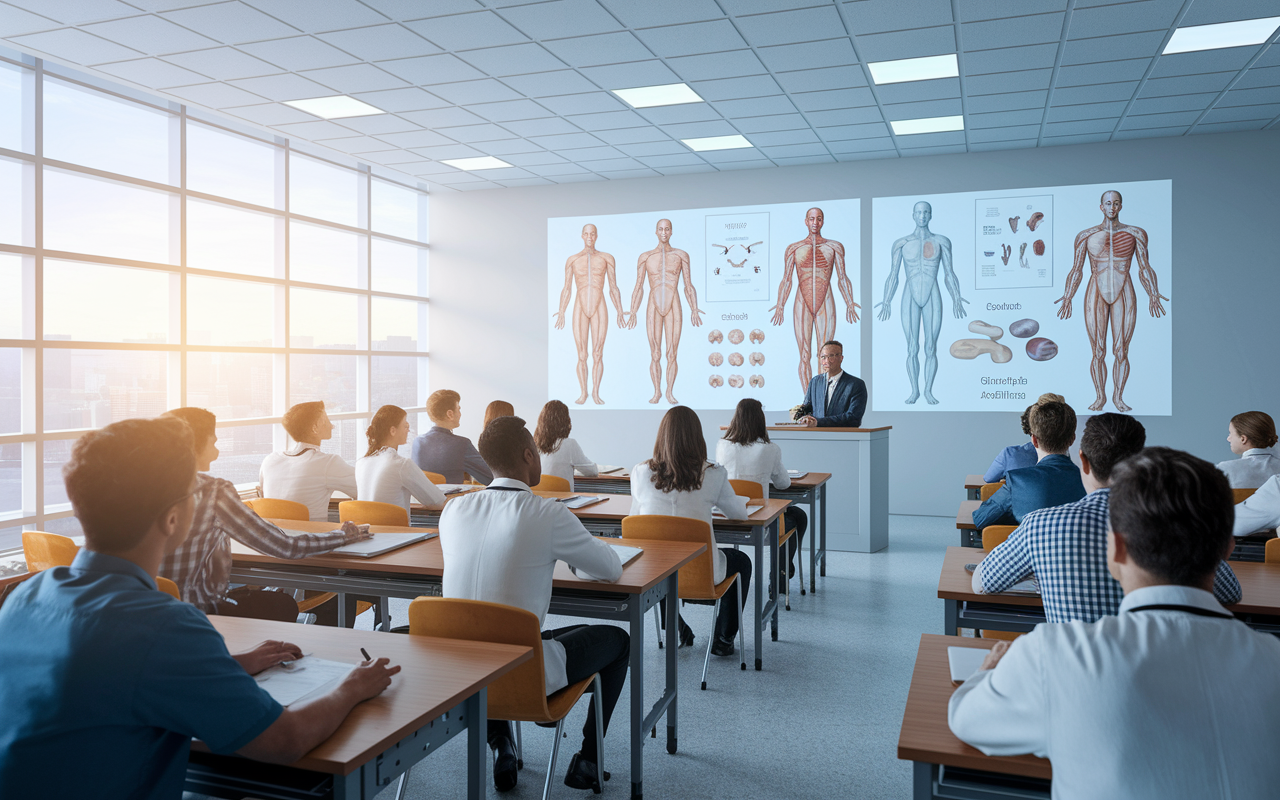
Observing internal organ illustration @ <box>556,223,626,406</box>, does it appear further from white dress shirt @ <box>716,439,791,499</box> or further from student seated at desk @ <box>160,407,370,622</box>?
student seated at desk @ <box>160,407,370,622</box>

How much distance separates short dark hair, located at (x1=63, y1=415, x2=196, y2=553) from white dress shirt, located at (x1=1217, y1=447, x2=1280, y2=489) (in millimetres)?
4612

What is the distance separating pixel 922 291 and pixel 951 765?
23.6 ft

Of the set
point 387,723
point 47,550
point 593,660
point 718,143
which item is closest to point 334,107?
point 718,143

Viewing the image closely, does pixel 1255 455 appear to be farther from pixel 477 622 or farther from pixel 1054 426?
pixel 477 622

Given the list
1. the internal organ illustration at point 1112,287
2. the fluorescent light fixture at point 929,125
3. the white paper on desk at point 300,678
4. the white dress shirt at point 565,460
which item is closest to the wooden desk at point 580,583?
the white paper on desk at point 300,678

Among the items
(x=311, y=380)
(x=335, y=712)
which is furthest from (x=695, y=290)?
(x=335, y=712)

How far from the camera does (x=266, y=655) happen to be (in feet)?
5.65

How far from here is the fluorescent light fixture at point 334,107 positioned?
6.50 metres

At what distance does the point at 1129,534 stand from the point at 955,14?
14.8ft

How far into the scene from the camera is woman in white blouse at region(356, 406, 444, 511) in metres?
4.10

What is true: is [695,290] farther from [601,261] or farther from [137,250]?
[137,250]

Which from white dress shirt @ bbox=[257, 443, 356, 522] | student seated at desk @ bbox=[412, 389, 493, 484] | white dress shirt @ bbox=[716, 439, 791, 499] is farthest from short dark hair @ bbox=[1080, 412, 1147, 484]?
student seated at desk @ bbox=[412, 389, 493, 484]

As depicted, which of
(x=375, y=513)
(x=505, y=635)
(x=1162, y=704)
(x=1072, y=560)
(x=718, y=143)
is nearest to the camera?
(x=1162, y=704)

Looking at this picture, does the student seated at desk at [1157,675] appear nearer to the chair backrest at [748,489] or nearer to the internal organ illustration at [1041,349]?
the chair backrest at [748,489]
